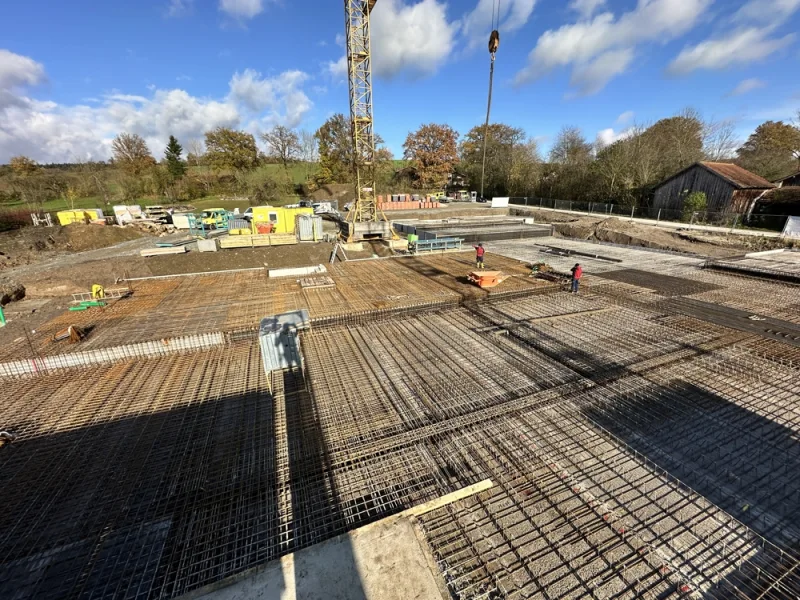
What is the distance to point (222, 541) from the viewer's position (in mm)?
3438

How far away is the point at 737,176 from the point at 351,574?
1371 inches

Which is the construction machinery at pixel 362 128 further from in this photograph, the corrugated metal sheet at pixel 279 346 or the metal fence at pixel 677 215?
the metal fence at pixel 677 215

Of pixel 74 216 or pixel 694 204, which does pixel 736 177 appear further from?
pixel 74 216

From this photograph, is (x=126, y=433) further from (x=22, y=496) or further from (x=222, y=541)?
(x=222, y=541)

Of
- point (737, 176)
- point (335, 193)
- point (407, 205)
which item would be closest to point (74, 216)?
Result: point (335, 193)

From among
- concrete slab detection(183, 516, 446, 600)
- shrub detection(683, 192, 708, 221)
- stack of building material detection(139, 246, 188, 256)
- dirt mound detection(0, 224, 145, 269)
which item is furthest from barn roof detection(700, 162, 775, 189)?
dirt mound detection(0, 224, 145, 269)

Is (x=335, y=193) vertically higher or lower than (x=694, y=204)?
higher

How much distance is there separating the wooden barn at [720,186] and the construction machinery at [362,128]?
80.1ft

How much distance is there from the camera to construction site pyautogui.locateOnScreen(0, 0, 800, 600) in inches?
123

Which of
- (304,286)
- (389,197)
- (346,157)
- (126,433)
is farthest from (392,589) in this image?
(346,157)

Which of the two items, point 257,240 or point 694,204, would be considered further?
point 694,204

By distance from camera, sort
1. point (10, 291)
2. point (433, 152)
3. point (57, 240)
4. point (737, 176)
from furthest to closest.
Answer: point (433, 152) < point (737, 176) < point (57, 240) < point (10, 291)

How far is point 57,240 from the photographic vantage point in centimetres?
1981

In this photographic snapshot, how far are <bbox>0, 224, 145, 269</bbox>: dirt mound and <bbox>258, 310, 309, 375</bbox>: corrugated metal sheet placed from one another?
20061 millimetres
